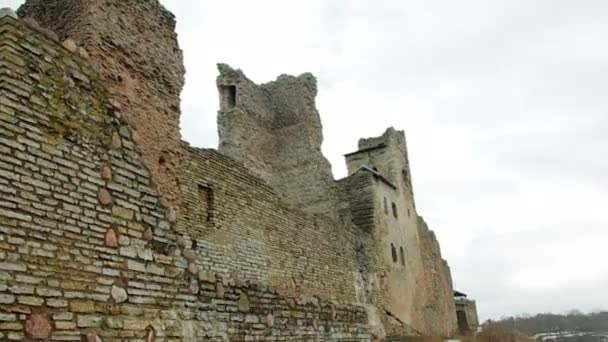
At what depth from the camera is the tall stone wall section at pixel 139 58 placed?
29.3ft

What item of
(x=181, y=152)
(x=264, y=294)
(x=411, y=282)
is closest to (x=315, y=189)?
(x=411, y=282)

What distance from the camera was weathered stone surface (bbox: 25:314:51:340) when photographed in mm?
4117

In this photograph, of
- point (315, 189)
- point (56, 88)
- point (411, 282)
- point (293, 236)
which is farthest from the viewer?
point (411, 282)

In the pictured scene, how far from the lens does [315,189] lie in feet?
68.0

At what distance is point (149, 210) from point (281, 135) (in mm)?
16069

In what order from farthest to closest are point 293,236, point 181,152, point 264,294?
point 293,236, point 181,152, point 264,294

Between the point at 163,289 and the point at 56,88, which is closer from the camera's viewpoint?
the point at 56,88

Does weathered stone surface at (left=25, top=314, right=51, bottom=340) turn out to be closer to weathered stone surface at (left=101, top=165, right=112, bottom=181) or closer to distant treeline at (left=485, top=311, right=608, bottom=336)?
weathered stone surface at (left=101, top=165, right=112, bottom=181)

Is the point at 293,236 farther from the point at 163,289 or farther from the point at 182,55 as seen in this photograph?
the point at 163,289

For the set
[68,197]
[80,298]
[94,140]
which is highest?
[94,140]

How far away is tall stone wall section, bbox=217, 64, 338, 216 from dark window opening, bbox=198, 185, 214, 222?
705 cm

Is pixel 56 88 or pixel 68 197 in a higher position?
pixel 56 88

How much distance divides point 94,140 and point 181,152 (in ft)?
17.5

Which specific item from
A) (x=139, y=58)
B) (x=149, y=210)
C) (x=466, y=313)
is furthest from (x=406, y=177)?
(x=149, y=210)
